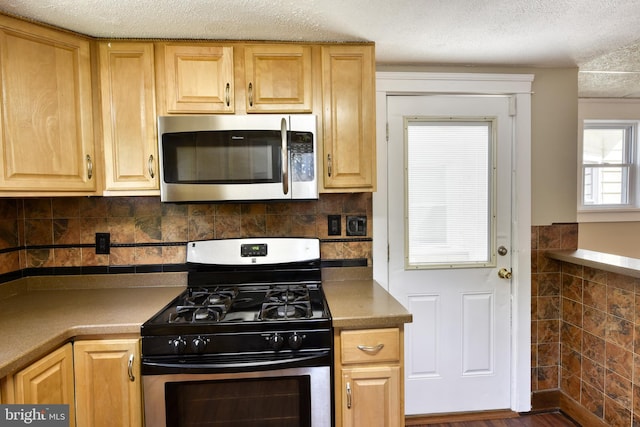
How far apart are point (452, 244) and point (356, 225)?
62cm

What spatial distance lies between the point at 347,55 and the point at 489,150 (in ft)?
3.50

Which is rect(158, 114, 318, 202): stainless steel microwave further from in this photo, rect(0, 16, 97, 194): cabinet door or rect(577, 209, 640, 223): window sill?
rect(577, 209, 640, 223): window sill

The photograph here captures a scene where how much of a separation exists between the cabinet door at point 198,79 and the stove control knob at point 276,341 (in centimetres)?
105

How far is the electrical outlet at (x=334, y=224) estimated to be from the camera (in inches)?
80.2

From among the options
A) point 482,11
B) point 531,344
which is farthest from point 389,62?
point 531,344

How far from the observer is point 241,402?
1.39m

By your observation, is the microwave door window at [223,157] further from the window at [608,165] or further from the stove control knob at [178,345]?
the window at [608,165]

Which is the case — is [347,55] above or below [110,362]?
above

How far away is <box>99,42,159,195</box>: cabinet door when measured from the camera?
1.66 meters

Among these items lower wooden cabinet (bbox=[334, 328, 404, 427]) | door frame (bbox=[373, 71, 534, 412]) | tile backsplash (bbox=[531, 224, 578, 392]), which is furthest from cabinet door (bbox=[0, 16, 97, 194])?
tile backsplash (bbox=[531, 224, 578, 392])

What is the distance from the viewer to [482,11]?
1480 millimetres

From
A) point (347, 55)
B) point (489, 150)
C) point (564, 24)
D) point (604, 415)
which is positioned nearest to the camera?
point (564, 24)

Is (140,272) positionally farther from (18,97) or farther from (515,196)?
(515,196)

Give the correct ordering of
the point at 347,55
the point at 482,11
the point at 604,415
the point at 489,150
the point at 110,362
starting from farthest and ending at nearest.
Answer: the point at 489,150
the point at 604,415
the point at 347,55
the point at 482,11
the point at 110,362
